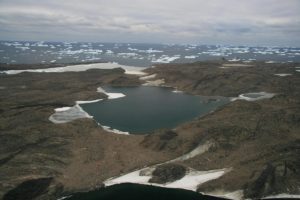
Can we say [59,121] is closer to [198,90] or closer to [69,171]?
[69,171]

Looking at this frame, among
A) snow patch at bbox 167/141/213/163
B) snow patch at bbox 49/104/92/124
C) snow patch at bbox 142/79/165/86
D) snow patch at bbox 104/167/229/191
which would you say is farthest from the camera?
snow patch at bbox 142/79/165/86

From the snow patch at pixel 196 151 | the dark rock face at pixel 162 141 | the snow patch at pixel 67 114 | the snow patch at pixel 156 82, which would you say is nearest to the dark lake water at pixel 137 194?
the snow patch at pixel 196 151

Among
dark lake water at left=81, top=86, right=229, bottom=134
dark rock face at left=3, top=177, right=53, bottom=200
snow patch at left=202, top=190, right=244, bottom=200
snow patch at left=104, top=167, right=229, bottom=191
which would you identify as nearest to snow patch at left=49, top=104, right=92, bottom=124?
dark lake water at left=81, top=86, right=229, bottom=134

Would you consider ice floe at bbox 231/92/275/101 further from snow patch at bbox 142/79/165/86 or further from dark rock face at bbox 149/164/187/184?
dark rock face at bbox 149/164/187/184

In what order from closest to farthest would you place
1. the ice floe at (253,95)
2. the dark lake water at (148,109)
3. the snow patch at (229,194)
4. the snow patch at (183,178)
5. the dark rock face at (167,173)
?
1. the snow patch at (229,194)
2. the snow patch at (183,178)
3. the dark rock face at (167,173)
4. the dark lake water at (148,109)
5. the ice floe at (253,95)

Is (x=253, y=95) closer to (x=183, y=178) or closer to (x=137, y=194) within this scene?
(x=183, y=178)

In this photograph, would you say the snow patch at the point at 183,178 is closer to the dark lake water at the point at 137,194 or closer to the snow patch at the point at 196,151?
the dark lake water at the point at 137,194

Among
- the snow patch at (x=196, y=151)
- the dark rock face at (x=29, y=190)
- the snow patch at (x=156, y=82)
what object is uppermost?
the snow patch at (x=156, y=82)
